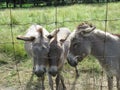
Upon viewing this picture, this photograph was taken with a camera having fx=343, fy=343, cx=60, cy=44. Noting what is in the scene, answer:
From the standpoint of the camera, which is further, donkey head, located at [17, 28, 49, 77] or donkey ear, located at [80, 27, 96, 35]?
donkey ear, located at [80, 27, 96, 35]

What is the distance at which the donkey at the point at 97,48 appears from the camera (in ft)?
20.6

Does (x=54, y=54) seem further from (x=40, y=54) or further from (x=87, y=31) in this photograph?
(x=87, y=31)

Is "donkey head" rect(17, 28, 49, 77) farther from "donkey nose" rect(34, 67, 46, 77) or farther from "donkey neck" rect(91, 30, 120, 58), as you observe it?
"donkey neck" rect(91, 30, 120, 58)

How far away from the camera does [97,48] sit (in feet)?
21.1

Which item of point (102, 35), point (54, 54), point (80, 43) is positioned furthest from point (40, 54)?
point (102, 35)

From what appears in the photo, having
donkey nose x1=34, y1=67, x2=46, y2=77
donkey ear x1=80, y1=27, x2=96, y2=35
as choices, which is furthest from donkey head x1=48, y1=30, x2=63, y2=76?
donkey ear x1=80, y1=27, x2=96, y2=35

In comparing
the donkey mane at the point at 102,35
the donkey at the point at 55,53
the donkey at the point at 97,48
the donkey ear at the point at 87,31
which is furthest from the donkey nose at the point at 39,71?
the donkey mane at the point at 102,35

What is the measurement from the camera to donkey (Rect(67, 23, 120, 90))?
6270mm

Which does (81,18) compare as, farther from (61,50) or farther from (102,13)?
(61,50)

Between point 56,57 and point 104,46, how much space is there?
111 centimetres

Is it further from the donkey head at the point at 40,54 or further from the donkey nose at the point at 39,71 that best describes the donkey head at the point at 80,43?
the donkey nose at the point at 39,71

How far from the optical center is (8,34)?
406 inches

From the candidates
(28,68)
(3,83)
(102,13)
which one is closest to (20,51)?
(28,68)

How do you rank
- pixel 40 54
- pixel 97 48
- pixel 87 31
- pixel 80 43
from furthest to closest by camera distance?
pixel 97 48
pixel 80 43
pixel 87 31
pixel 40 54
